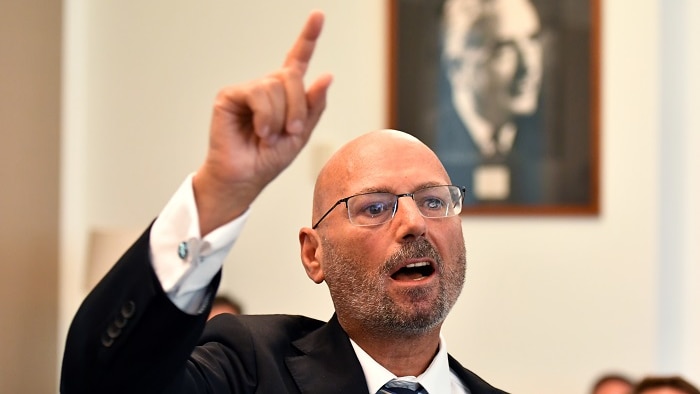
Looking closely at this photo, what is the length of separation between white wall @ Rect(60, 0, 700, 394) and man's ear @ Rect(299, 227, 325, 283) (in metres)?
2.06

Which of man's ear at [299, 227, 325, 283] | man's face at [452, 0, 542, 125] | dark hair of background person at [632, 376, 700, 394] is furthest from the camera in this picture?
man's face at [452, 0, 542, 125]

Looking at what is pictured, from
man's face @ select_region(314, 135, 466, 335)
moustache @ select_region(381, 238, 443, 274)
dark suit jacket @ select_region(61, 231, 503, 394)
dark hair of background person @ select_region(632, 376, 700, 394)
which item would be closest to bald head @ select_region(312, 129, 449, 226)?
man's face @ select_region(314, 135, 466, 335)

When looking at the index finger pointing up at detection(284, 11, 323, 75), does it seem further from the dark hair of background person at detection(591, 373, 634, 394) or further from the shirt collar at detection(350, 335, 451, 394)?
the dark hair of background person at detection(591, 373, 634, 394)

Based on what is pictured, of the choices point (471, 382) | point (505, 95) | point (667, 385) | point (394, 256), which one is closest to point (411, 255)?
point (394, 256)

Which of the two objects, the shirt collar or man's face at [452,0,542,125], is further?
man's face at [452,0,542,125]

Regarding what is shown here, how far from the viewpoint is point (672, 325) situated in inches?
149

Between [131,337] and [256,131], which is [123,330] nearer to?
[131,337]

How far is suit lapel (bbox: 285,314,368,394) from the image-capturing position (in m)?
1.75

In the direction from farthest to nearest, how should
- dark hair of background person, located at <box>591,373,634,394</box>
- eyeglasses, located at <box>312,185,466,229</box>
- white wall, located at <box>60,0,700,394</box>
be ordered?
white wall, located at <box>60,0,700,394</box>
dark hair of background person, located at <box>591,373,634,394</box>
eyeglasses, located at <box>312,185,466,229</box>

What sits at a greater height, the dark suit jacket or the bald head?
the bald head

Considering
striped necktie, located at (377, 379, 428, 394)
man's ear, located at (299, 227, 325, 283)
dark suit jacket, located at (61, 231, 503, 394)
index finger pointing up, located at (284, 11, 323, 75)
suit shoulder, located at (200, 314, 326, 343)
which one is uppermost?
index finger pointing up, located at (284, 11, 323, 75)

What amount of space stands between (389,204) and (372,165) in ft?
0.33

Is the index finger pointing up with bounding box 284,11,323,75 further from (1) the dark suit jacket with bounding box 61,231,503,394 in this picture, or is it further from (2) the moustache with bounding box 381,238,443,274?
(2) the moustache with bounding box 381,238,443,274

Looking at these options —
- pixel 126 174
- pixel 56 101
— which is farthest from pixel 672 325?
pixel 56 101
